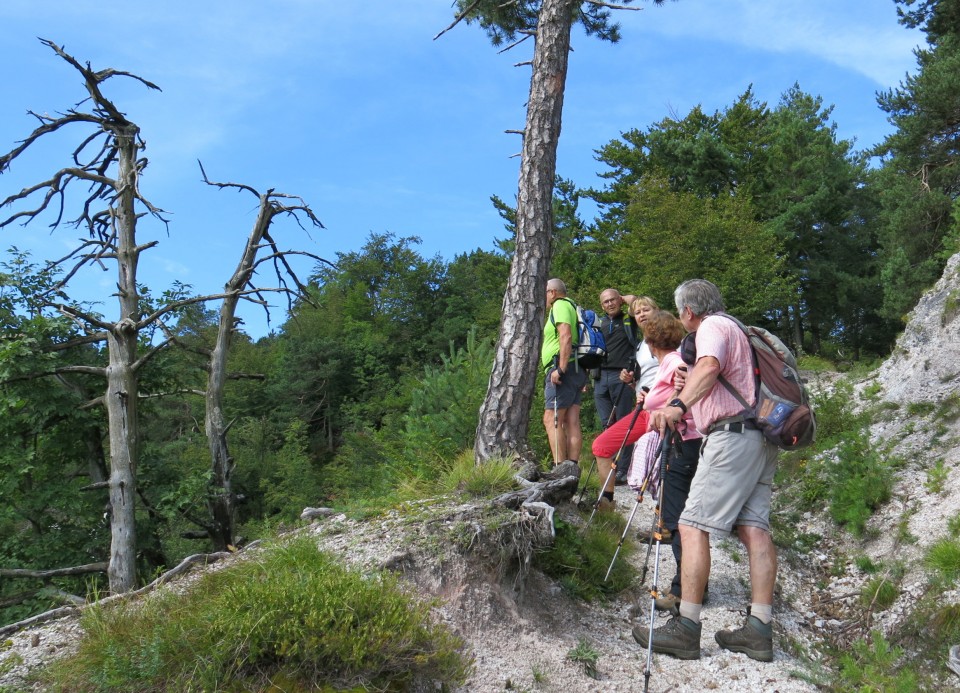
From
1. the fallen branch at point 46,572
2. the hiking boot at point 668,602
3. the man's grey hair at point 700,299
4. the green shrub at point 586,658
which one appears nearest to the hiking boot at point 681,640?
the green shrub at point 586,658

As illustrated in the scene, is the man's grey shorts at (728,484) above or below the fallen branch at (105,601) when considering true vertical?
above

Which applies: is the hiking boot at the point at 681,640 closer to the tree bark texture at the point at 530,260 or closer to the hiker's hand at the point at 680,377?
the hiker's hand at the point at 680,377

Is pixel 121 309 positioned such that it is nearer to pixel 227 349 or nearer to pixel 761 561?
pixel 227 349

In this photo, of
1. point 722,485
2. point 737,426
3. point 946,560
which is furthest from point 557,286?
point 946,560

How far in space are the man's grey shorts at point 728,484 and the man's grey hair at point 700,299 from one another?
0.77 m

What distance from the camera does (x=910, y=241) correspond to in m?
22.7

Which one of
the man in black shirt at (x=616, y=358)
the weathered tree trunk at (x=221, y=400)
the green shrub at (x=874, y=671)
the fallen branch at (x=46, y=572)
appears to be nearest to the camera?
the green shrub at (x=874, y=671)

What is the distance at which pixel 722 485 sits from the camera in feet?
13.0

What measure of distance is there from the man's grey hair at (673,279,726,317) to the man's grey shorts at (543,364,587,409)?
2196 millimetres

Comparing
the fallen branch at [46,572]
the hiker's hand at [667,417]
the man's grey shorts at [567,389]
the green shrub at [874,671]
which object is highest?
the man's grey shorts at [567,389]

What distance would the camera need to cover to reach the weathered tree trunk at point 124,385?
37.5 ft

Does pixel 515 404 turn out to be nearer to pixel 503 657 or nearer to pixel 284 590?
pixel 503 657

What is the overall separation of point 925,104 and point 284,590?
20.5 meters

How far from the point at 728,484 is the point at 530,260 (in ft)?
10.8
